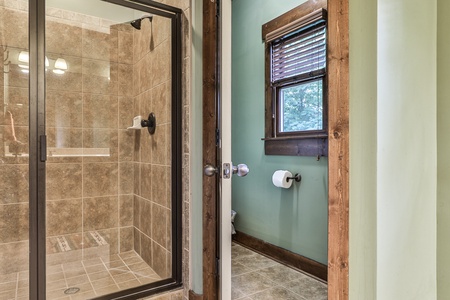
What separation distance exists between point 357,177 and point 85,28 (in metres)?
2.52

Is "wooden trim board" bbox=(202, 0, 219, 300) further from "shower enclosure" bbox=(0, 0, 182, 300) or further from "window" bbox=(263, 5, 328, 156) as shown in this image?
"window" bbox=(263, 5, 328, 156)

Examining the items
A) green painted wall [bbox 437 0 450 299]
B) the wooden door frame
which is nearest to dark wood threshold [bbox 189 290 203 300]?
the wooden door frame

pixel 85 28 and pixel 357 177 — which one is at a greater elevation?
pixel 85 28

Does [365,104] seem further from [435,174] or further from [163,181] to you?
[163,181]

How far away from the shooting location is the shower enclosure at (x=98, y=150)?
1.91 meters

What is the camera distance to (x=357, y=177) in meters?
0.99

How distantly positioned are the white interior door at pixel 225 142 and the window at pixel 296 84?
0.95m

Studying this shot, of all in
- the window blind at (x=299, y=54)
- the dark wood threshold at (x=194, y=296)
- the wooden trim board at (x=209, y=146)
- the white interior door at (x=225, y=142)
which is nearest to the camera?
the white interior door at (x=225, y=142)

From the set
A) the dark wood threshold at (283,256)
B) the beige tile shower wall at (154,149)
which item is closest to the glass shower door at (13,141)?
the beige tile shower wall at (154,149)

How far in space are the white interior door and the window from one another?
95 centimetres

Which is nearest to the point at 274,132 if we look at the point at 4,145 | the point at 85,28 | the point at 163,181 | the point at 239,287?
the point at 163,181

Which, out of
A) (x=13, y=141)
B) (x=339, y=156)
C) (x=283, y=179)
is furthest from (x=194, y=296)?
(x=13, y=141)

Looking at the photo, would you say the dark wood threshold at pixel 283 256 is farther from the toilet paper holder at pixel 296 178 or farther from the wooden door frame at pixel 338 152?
the wooden door frame at pixel 338 152

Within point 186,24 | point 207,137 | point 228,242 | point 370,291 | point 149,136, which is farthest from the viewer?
point 149,136
